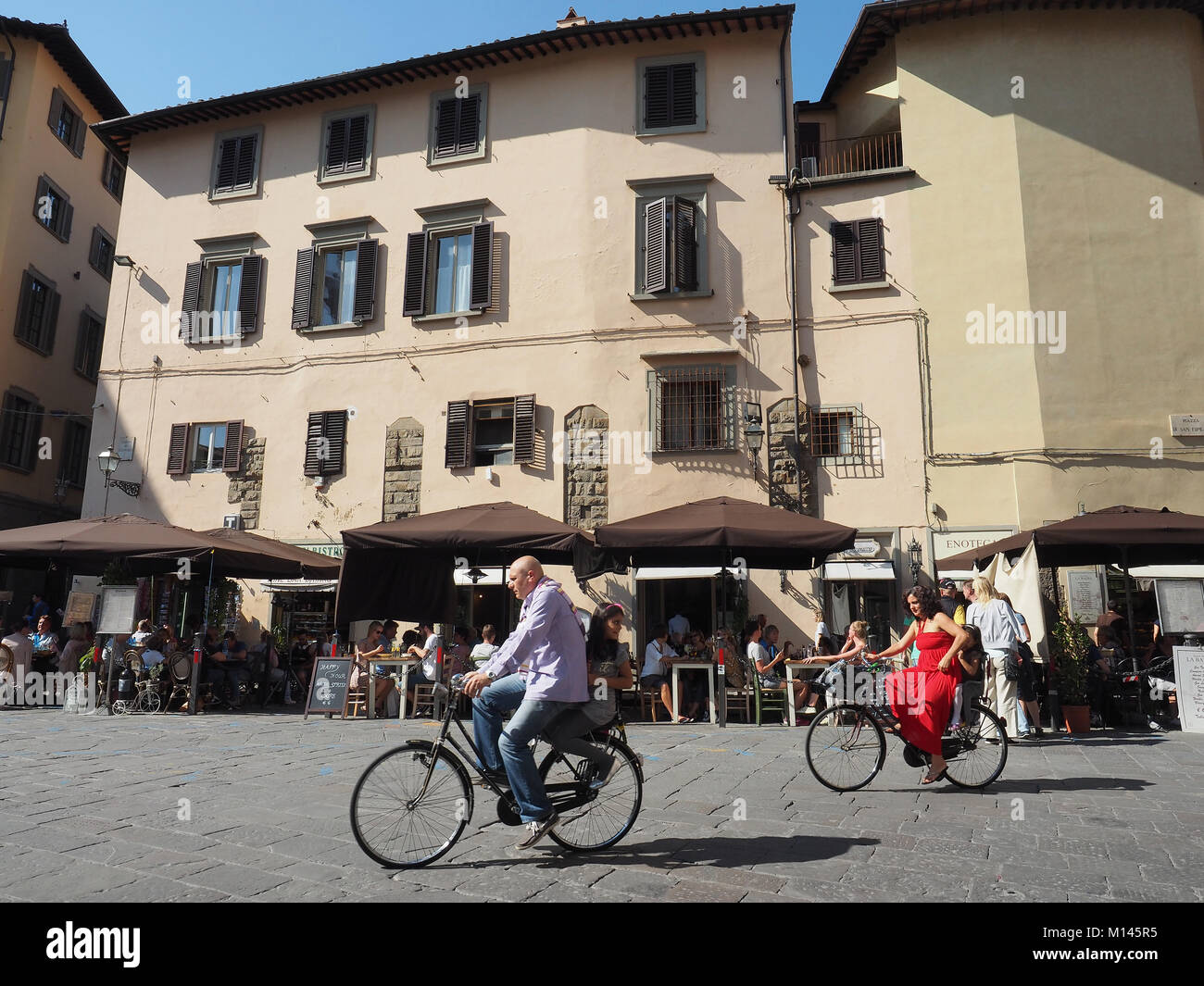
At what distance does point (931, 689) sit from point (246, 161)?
18637mm

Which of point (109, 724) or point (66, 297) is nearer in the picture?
point (109, 724)

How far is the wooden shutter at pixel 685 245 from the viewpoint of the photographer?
15898mm

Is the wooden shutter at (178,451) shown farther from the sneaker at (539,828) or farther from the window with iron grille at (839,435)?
the sneaker at (539,828)

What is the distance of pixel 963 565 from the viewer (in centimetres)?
1360

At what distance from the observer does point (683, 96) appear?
55.0ft

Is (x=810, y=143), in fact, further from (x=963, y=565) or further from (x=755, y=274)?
(x=963, y=565)

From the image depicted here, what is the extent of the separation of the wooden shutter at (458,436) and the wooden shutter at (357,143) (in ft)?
19.5

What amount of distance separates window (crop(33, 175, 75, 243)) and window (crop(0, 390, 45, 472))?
4525 millimetres

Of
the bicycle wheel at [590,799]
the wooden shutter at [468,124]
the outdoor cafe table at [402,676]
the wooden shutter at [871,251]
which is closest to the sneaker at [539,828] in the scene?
the bicycle wheel at [590,799]

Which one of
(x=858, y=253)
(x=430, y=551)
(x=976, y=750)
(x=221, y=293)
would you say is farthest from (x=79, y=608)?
(x=858, y=253)

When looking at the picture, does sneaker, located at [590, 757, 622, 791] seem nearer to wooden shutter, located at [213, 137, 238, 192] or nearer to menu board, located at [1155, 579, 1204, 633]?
menu board, located at [1155, 579, 1204, 633]

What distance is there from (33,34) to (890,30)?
20090 millimetres

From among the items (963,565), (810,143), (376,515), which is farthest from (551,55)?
(963,565)

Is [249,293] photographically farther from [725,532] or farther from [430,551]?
[725,532]
